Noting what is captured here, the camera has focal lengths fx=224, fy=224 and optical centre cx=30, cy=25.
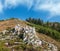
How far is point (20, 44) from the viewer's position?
177500mm

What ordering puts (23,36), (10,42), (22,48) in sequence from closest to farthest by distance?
(22,48) → (10,42) → (23,36)

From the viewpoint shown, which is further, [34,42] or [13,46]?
[34,42]

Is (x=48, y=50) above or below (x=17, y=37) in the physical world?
below

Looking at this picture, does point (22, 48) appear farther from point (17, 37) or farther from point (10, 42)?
point (17, 37)

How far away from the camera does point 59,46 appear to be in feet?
639

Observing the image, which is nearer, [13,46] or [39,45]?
[13,46]

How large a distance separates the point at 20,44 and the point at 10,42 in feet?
29.2

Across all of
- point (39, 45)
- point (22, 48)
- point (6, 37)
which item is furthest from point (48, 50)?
point (6, 37)

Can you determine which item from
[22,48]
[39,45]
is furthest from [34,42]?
[22,48]

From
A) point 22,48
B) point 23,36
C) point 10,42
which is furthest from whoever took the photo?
point 23,36

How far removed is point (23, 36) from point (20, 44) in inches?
657

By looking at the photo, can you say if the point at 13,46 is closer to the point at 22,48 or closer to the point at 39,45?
the point at 22,48

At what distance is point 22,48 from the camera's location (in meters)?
170

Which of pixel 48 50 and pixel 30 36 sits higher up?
pixel 30 36
